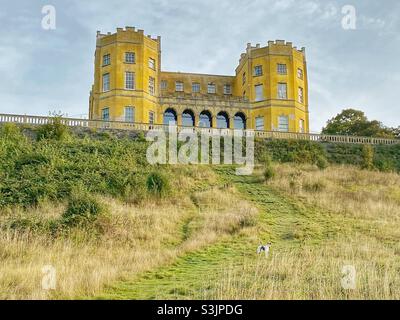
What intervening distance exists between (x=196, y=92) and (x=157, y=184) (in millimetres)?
30088

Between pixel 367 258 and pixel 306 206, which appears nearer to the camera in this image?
pixel 367 258

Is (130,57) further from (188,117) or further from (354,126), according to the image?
(354,126)

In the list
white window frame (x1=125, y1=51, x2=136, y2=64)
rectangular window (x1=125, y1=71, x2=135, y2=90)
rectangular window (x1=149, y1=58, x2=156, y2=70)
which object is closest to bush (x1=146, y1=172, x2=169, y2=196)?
rectangular window (x1=125, y1=71, x2=135, y2=90)

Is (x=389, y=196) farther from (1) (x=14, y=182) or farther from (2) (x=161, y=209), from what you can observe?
(1) (x=14, y=182)

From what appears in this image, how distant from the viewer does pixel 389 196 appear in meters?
23.6

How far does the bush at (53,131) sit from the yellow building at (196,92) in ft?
38.4

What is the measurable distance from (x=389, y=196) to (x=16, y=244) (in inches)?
730

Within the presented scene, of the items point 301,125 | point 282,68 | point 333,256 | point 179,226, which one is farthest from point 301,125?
point 333,256

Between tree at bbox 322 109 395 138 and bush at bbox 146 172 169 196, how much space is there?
108 feet

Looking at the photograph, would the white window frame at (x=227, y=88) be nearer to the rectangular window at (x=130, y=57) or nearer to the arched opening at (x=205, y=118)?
the arched opening at (x=205, y=118)

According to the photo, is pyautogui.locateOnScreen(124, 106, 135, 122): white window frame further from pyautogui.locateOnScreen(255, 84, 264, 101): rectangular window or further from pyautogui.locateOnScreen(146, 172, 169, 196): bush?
pyautogui.locateOnScreen(146, 172, 169, 196): bush

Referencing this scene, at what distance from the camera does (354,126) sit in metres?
52.2

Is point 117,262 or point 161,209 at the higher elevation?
point 161,209
